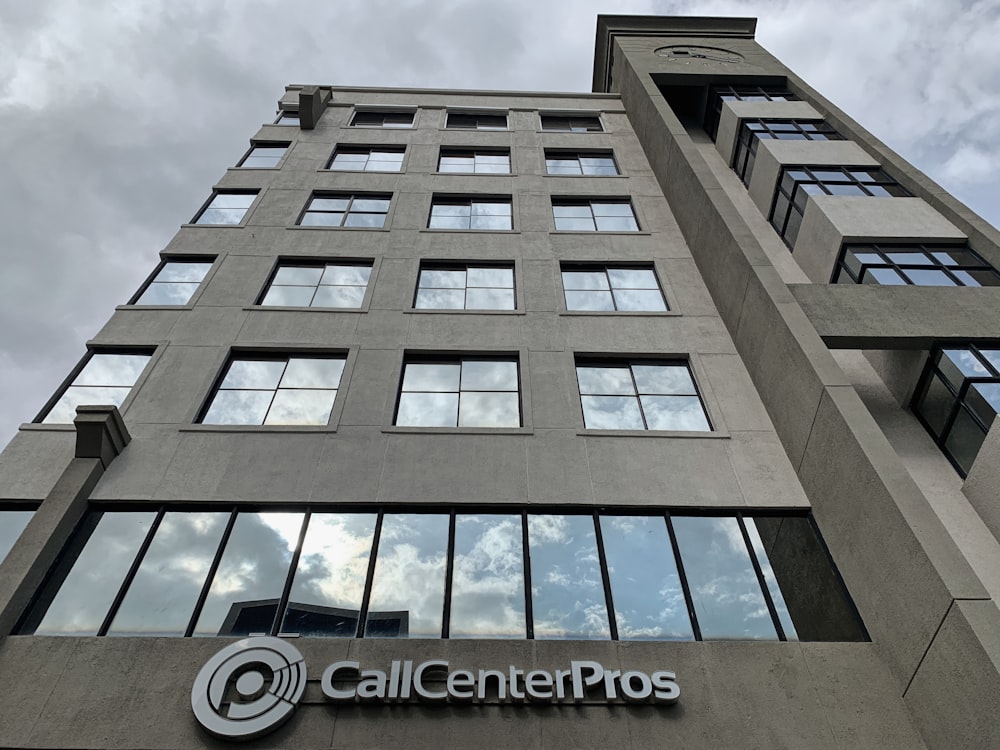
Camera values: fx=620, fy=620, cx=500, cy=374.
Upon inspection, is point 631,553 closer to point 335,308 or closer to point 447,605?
point 447,605

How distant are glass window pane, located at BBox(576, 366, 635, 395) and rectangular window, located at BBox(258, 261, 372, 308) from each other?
21.0ft

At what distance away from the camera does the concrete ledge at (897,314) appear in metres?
13.6

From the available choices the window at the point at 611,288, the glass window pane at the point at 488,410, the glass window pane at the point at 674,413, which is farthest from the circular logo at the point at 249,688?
the window at the point at 611,288

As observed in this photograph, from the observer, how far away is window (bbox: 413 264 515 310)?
17.2 metres

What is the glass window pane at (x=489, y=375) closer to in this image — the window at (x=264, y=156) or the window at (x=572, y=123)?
the window at (x=264, y=156)

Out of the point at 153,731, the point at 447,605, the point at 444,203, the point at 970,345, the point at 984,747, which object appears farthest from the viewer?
the point at 444,203

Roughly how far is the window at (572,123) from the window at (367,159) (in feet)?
23.6

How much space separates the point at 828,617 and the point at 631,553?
11.2 feet

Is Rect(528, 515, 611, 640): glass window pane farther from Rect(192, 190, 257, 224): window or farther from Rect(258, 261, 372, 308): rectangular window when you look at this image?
Rect(192, 190, 257, 224): window

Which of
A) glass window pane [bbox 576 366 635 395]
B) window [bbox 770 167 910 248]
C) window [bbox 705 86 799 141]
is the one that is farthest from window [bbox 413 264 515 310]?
window [bbox 705 86 799 141]

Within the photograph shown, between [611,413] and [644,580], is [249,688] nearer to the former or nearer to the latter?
[644,580]

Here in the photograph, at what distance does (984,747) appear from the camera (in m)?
7.74

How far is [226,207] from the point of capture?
20.5 m

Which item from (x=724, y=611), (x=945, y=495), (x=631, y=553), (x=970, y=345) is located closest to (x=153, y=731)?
(x=631, y=553)
